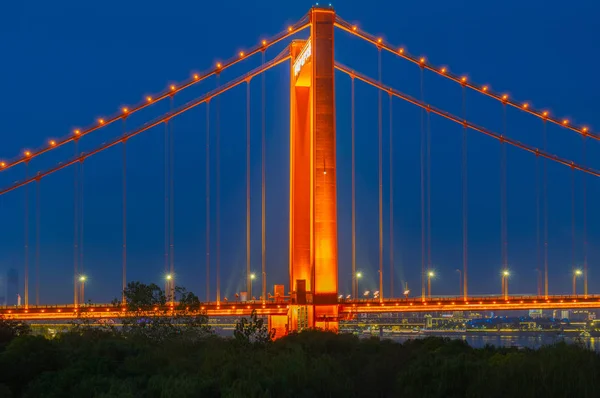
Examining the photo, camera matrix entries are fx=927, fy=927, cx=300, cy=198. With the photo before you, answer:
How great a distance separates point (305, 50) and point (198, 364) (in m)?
26.4

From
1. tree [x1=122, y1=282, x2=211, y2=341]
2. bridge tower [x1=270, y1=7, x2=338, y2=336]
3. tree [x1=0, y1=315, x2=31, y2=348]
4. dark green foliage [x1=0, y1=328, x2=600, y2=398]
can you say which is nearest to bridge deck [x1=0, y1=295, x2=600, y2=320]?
bridge tower [x1=270, y1=7, x2=338, y2=336]

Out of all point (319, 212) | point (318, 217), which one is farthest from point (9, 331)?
point (319, 212)

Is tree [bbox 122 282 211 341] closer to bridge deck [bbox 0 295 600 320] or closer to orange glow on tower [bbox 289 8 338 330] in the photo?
bridge deck [bbox 0 295 600 320]

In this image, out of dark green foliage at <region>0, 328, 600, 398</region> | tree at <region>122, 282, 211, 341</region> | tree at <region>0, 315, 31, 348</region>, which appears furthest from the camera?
tree at <region>122, 282, 211, 341</region>

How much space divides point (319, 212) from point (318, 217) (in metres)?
0.22

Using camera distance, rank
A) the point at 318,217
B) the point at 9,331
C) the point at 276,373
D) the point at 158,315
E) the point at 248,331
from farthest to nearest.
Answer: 1. the point at 318,217
2. the point at 158,315
3. the point at 9,331
4. the point at 248,331
5. the point at 276,373

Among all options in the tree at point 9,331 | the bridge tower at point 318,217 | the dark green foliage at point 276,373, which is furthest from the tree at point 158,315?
the bridge tower at point 318,217

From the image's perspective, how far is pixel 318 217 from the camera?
38.9 m

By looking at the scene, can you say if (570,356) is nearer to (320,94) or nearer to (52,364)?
(52,364)

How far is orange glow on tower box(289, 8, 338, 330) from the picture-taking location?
38.2 metres

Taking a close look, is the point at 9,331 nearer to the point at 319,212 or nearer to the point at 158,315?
the point at 158,315

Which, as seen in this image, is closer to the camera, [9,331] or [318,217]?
[9,331]

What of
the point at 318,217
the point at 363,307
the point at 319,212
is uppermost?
the point at 319,212

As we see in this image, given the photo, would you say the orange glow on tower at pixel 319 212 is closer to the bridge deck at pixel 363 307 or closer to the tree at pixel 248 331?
the bridge deck at pixel 363 307
